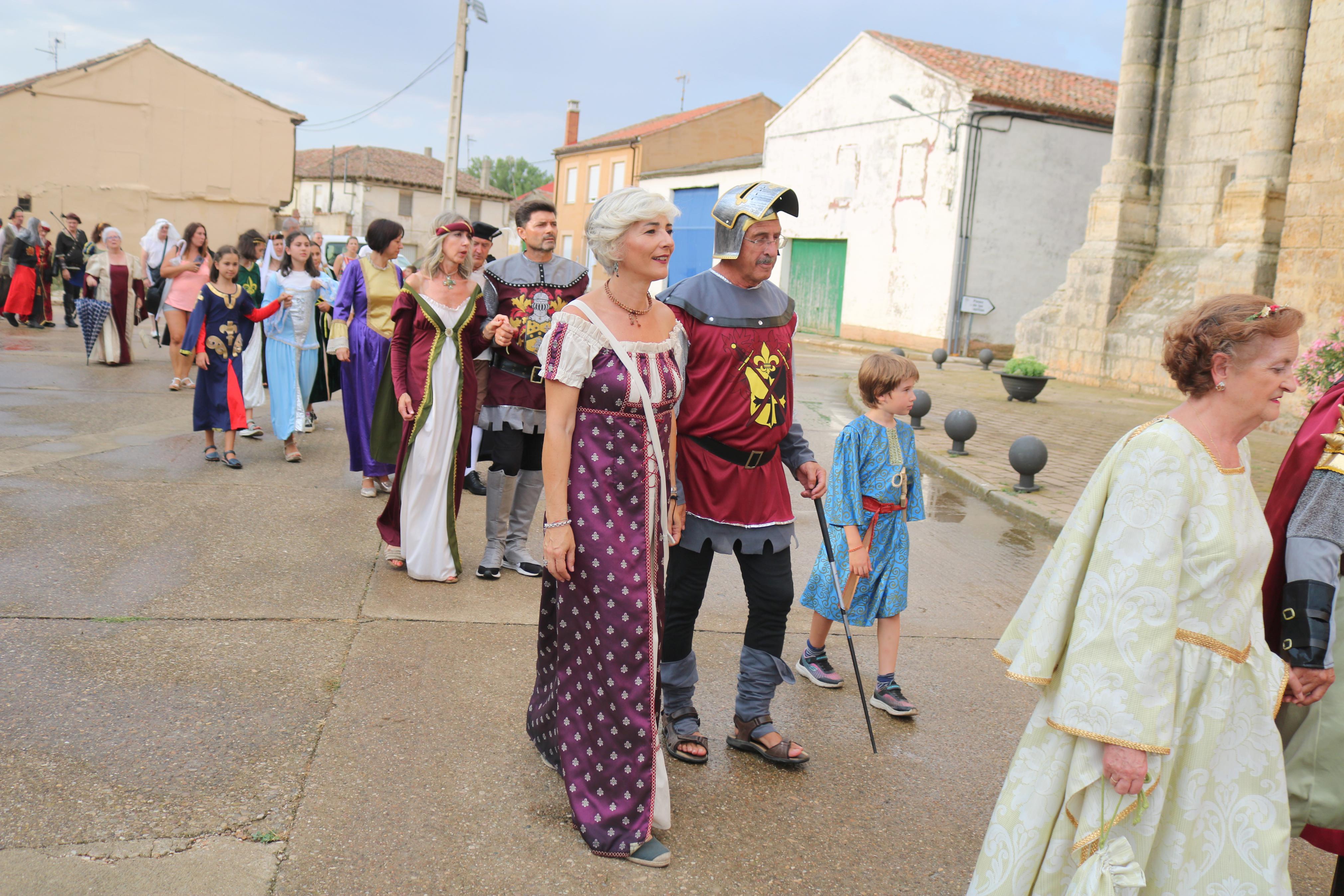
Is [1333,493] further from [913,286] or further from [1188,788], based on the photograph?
[913,286]

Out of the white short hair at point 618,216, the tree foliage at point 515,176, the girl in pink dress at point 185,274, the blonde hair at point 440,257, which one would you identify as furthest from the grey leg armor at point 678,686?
the tree foliage at point 515,176

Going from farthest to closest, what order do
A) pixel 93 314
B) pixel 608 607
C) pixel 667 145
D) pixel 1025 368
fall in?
pixel 667 145 < pixel 1025 368 < pixel 93 314 < pixel 608 607

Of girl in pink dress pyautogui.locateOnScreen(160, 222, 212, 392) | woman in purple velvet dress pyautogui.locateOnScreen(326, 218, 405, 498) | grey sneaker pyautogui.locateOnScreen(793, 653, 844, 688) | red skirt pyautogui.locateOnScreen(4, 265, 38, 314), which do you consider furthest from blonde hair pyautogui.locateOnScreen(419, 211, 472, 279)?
red skirt pyautogui.locateOnScreen(4, 265, 38, 314)

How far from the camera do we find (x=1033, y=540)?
25.2 ft

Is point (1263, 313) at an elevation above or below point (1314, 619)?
above

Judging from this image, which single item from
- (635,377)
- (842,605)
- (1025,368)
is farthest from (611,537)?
(1025,368)

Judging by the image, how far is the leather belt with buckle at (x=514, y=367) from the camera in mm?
5762

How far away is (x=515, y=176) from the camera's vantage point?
113 metres

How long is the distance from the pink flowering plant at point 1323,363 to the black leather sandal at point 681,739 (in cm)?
738

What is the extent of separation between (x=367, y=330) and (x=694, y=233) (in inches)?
1199

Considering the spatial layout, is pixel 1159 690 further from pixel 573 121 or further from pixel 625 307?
pixel 573 121

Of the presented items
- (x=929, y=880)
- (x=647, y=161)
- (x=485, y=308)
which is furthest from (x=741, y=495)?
(x=647, y=161)

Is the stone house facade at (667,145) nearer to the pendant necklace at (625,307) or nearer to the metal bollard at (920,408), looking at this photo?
the metal bollard at (920,408)

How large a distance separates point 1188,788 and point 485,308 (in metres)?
4.37
